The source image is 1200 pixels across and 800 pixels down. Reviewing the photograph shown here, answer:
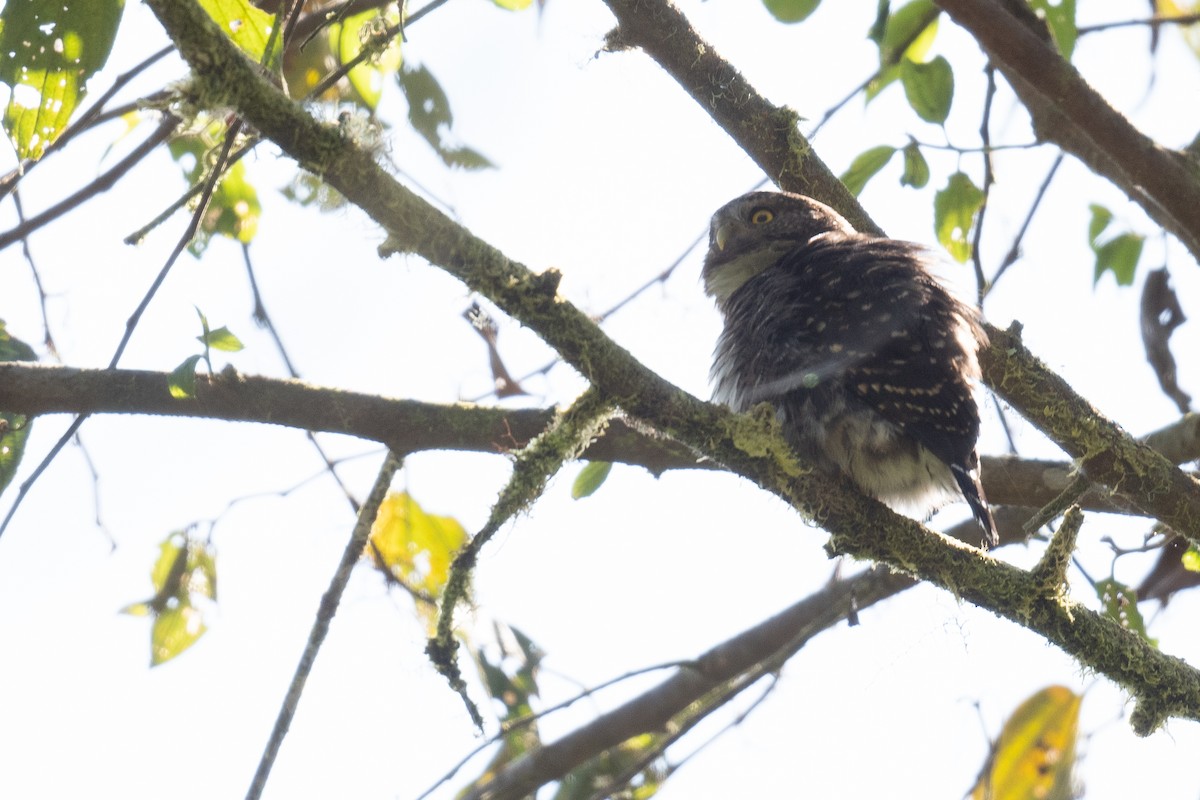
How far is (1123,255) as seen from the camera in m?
4.02

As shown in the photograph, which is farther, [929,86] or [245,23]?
[929,86]

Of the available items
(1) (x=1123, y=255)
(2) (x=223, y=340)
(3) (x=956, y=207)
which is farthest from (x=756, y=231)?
(2) (x=223, y=340)

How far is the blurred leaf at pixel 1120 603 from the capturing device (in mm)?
3145

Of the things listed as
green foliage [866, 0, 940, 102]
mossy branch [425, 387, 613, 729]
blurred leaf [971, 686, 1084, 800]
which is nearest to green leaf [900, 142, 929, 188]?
green foliage [866, 0, 940, 102]

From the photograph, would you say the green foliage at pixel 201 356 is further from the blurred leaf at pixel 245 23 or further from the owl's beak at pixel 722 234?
the owl's beak at pixel 722 234

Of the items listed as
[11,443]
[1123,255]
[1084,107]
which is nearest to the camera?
[11,443]

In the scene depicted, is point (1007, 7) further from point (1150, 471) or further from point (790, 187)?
point (1150, 471)

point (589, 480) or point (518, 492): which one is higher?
point (589, 480)

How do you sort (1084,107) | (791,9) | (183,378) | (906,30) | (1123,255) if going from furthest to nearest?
(1123,255) → (906,30) → (791,9) → (1084,107) → (183,378)

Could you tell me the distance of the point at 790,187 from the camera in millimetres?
3184

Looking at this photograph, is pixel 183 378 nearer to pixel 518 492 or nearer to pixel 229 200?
pixel 518 492

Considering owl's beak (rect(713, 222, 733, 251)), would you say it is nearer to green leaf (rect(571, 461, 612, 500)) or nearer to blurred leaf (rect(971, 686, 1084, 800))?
green leaf (rect(571, 461, 612, 500))

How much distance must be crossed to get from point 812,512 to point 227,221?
198 centimetres

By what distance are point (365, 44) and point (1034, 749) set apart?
10.1ft
